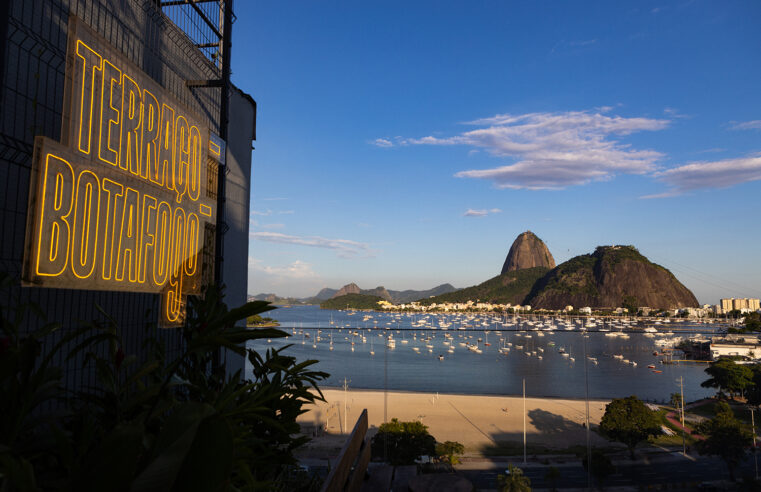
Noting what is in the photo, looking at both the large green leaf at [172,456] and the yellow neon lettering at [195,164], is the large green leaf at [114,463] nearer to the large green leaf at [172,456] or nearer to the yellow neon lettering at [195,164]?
the large green leaf at [172,456]

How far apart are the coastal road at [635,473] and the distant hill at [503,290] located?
13322 centimetres

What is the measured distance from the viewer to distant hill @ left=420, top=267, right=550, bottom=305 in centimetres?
15998

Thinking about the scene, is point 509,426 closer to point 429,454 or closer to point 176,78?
point 429,454

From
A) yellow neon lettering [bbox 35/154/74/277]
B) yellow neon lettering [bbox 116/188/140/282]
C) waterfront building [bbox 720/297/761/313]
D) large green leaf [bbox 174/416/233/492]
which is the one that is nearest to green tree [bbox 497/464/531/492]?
yellow neon lettering [bbox 116/188/140/282]

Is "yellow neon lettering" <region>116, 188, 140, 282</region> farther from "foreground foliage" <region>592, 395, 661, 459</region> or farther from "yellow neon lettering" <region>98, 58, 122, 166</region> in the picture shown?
"foreground foliage" <region>592, 395, 661, 459</region>

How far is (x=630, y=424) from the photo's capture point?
24109 millimetres

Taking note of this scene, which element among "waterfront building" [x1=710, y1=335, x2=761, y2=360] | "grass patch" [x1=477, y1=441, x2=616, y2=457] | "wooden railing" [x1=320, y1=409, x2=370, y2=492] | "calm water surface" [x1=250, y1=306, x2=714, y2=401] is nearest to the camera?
"wooden railing" [x1=320, y1=409, x2=370, y2=492]

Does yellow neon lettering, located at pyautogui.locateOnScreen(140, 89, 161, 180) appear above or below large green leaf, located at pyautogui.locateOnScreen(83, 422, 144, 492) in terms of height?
above

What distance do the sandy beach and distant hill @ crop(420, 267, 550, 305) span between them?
12306 centimetres

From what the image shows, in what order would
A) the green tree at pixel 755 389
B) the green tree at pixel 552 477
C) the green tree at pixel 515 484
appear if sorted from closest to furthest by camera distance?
the green tree at pixel 515 484 < the green tree at pixel 552 477 < the green tree at pixel 755 389

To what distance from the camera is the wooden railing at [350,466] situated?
2.41 metres

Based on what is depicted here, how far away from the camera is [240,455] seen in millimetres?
1639

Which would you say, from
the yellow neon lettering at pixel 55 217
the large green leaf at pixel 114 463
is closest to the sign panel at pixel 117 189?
the yellow neon lettering at pixel 55 217

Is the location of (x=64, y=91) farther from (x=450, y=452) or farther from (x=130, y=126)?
(x=450, y=452)
